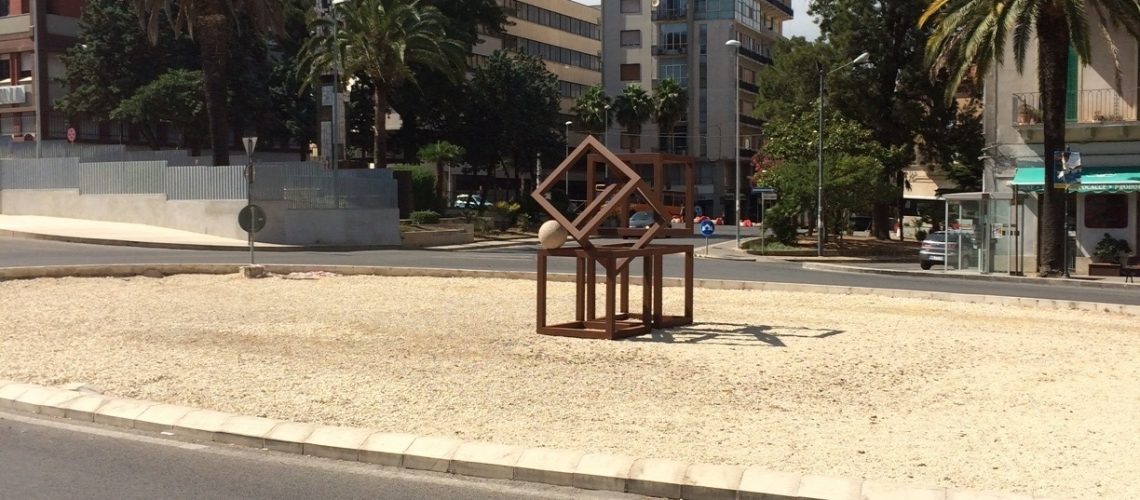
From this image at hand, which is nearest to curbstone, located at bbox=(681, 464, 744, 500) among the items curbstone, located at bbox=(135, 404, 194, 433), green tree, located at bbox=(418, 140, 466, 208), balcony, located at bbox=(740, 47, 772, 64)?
curbstone, located at bbox=(135, 404, 194, 433)

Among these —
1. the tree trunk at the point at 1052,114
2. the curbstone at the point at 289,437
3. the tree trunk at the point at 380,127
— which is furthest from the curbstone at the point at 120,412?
the tree trunk at the point at 380,127

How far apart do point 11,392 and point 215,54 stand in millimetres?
31169

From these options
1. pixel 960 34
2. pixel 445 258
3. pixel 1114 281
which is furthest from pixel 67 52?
pixel 1114 281

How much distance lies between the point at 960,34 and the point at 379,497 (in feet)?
86.7

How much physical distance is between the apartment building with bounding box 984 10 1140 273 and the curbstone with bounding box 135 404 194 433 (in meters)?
24.5

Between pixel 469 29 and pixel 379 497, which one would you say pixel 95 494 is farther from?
pixel 469 29

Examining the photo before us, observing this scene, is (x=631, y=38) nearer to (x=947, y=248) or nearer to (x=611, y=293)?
(x=947, y=248)

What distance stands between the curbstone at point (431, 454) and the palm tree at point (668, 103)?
72846mm

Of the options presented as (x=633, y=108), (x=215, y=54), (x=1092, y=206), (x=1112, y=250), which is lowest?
(x=1112, y=250)

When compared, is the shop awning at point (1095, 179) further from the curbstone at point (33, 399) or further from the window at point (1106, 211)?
the curbstone at point (33, 399)

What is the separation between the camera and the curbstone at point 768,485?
6.14 meters

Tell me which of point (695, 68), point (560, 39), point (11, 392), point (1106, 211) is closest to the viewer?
point (11, 392)

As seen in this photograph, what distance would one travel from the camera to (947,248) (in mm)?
29422

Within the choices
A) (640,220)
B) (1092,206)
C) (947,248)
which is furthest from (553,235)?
(640,220)
